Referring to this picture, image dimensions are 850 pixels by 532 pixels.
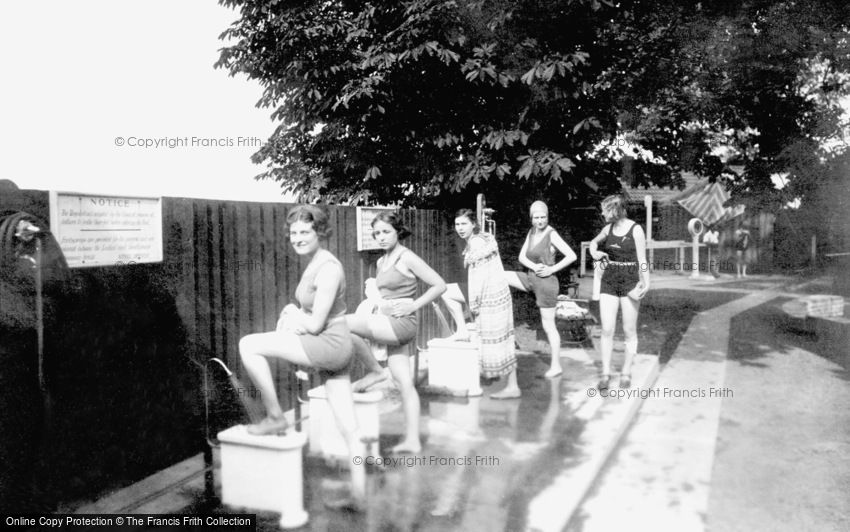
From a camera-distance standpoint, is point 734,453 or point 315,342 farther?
point 734,453

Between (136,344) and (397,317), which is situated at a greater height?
(397,317)

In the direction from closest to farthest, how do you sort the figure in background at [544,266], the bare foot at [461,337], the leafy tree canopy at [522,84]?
the bare foot at [461,337], the figure in background at [544,266], the leafy tree canopy at [522,84]

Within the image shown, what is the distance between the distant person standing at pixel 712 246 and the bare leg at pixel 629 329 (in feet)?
57.1

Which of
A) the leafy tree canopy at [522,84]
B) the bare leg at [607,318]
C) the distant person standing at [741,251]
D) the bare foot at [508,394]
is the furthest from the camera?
the distant person standing at [741,251]

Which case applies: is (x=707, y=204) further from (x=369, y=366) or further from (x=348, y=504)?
(x=348, y=504)

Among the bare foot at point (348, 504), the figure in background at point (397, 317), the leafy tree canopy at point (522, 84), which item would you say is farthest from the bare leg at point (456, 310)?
the bare foot at point (348, 504)

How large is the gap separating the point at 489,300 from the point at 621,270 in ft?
4.32

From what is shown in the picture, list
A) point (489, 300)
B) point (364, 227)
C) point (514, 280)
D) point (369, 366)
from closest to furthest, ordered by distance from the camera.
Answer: point (369, 366) → point (489, 300) → point (364, 227) → point (514, 280)

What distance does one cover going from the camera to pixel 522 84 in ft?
32.0

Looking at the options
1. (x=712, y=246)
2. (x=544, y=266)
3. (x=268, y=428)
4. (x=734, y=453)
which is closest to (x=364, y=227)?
(x=544, y=266)

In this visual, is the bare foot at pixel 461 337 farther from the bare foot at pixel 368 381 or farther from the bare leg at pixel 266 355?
the bare leg at pixel 266 355

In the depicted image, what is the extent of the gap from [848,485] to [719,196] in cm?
1933

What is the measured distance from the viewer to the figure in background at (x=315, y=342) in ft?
12.7

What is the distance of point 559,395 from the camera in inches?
265
